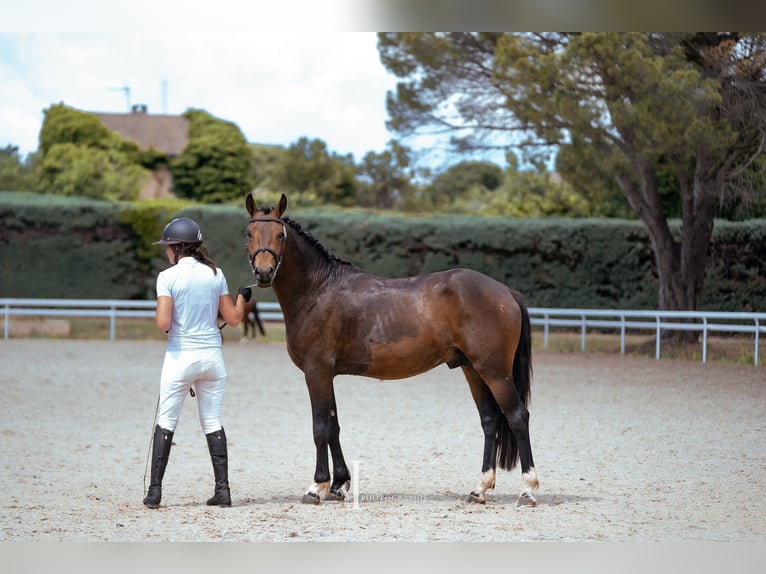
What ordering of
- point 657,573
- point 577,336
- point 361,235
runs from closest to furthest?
point 657,573
point 577,336
point 361,235

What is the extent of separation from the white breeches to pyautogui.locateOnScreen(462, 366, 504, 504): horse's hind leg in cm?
127

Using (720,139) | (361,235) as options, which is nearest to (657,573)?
(720,139)

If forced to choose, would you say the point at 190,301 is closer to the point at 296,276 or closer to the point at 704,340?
the point at 296,276

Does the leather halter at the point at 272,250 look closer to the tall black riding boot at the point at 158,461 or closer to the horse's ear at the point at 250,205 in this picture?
the horse's ear at the point at 250,205

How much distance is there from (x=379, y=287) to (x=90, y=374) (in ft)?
22.6

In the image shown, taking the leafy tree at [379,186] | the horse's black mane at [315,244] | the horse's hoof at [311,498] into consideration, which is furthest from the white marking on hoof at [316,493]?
the leafy tree at [379,186]

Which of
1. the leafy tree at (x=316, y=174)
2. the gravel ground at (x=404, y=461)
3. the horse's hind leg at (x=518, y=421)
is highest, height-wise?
the leafy tree at (x=316, y=174)

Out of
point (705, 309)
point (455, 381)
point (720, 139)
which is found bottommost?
point (455, 381)

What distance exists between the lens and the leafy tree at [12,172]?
788 inches

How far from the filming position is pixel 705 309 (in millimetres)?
8719

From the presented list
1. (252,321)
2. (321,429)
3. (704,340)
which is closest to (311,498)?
(321,429)

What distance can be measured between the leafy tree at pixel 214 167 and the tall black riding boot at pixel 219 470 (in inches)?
1042

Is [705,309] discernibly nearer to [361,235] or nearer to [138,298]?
[361,235]

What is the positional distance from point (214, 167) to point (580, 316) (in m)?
20.5
